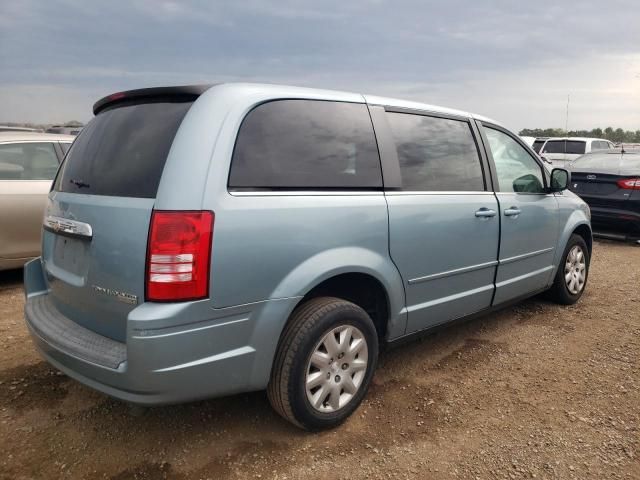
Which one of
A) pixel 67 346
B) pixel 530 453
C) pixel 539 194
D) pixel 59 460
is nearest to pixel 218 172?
pixel 67 346

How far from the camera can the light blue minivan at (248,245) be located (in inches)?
79.2

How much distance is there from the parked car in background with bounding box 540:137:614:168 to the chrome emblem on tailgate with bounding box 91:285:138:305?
53.0ft

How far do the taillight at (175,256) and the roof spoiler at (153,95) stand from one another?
0.64 m

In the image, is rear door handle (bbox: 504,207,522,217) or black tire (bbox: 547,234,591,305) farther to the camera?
black tire (bbox: 547,234,591,305)

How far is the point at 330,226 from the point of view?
239 centimetres

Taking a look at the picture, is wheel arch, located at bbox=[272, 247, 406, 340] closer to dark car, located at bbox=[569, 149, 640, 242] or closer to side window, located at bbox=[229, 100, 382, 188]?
side window, located at bbox=[229, 100, 382, 188]

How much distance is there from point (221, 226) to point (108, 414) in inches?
56.8

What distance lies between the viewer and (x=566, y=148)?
53.4 ft

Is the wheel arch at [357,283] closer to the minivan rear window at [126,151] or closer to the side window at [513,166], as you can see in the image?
the minivan rear window at [126,151]

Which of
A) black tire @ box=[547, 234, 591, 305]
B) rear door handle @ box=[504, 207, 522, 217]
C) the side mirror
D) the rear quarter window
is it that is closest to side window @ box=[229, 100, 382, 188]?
rear door handle @ box=[504, 207, 522, 217]

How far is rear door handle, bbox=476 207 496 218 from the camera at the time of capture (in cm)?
326

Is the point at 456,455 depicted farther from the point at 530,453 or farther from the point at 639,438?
the point at 639,438

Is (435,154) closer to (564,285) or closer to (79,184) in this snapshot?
(79,184)

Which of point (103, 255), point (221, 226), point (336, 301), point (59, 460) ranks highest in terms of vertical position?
point (221, 226)
